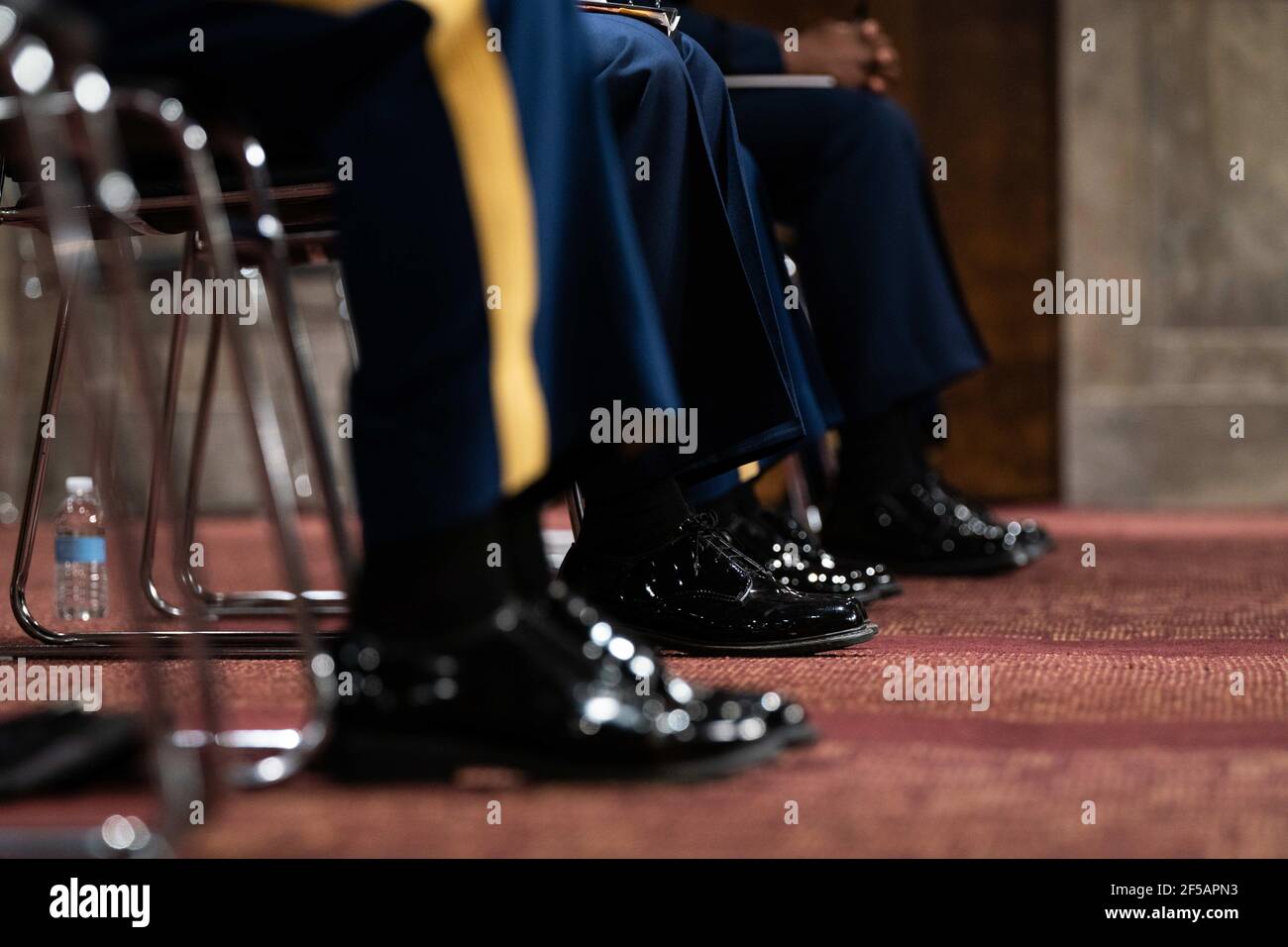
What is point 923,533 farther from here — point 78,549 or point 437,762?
point 437,762

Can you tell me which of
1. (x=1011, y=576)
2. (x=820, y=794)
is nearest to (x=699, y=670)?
(x=820, y=794)

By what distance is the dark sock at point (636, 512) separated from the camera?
1137 mm

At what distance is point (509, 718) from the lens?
2.31 ft

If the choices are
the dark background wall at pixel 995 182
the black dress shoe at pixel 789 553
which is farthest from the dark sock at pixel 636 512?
the dark background wall at pixel 995 182

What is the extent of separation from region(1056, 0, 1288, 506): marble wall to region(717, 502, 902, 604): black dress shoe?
231 centimetres

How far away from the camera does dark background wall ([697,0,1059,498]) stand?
363 centimetres

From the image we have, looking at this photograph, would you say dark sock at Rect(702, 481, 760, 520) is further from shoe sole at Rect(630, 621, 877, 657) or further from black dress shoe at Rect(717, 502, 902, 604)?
shoe sole at Rect(630, 621, 877, 657)

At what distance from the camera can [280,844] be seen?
0.59 metres

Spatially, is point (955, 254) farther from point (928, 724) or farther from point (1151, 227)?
point (928, 724)

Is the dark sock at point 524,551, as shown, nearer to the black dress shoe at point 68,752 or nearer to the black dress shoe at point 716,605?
the black dress shoe at point 68,752

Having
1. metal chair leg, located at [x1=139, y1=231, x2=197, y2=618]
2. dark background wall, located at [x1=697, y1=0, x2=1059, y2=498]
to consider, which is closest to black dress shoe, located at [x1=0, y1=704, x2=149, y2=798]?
metal chair leg, located at [x1=139, y1=231, x2=197, y2=618]

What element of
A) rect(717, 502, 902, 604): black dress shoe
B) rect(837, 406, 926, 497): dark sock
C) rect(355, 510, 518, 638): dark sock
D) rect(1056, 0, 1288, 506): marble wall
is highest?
rect(1056, 0, 1288, 506): marble wall

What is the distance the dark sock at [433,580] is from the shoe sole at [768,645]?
Result: 421mm

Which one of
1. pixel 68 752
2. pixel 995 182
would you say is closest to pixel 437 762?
pixel 68 752
